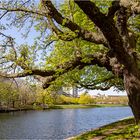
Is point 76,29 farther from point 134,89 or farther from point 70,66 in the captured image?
point 134,89

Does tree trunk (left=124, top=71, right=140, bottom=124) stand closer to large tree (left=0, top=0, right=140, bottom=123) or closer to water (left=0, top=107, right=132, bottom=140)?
large tree (left=0, top=0, right=140, bottom=123)

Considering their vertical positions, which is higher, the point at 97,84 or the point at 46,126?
the point at 97,84

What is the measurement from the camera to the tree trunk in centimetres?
1153

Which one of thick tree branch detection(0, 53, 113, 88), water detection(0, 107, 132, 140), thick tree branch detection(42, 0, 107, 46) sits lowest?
water detection(0, 107, 132, 140)

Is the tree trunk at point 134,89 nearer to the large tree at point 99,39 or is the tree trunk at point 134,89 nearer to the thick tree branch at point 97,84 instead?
the large tree at point 99,39

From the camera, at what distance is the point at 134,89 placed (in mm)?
11586

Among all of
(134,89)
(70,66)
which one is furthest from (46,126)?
(134,89)

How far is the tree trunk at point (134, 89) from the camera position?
37.8 ft

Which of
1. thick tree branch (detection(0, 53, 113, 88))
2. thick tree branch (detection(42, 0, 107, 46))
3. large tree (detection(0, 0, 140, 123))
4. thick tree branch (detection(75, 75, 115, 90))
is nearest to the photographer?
large tree (detection(0, 0, 140, 123))

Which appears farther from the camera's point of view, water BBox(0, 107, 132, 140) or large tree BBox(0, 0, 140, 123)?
water BBox(0, 107, 132, 140)

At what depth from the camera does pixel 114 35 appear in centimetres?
1030

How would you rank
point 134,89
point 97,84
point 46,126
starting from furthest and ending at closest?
point 46,126, point 97,84, point 134,89

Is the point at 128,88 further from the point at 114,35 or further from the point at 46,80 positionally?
the point at 46,80

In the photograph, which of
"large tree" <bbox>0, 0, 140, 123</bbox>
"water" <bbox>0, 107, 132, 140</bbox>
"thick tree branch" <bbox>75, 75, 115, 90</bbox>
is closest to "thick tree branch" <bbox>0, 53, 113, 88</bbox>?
"large tree" <bbox>0, 0, 140, 123</bbox>
